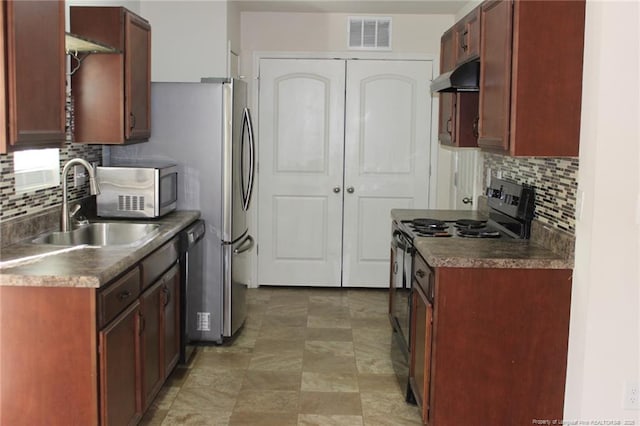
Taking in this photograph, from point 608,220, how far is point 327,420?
1669 mm

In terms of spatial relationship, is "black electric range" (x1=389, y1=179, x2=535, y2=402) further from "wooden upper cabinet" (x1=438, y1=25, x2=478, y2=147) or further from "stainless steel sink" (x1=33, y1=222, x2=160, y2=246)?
"stainless steel sink" (x1=33, y1=222, x2=160, y2=246)

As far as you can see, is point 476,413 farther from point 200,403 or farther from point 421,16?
point 421,16

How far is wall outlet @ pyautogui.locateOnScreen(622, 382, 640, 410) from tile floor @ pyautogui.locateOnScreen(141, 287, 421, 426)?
1.05 metres

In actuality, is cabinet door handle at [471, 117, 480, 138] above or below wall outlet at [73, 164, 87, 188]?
above

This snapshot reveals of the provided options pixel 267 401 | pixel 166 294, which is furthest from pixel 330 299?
pixel 166 294

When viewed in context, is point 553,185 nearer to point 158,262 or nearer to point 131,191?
point 158,262

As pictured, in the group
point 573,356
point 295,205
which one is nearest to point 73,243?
point 573,356

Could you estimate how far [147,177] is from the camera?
4094mm

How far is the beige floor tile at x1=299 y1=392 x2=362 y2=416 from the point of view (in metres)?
3.68

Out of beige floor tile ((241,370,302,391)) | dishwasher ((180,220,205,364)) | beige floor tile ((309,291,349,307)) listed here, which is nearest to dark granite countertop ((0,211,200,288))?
dishwasher ((180,220,205,364))

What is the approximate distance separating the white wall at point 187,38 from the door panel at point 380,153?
1.30 meters

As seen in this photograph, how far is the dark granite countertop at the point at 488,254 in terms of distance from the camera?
3.04 m

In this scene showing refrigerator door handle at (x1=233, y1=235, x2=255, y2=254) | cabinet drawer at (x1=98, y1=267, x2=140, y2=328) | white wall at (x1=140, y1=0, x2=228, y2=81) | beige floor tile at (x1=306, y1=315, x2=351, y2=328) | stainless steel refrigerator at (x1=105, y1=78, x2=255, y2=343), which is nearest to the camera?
cabinet drawer at (x1=98, y1=267, x2=140, y2=328)

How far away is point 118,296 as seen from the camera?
2855 millimetres
